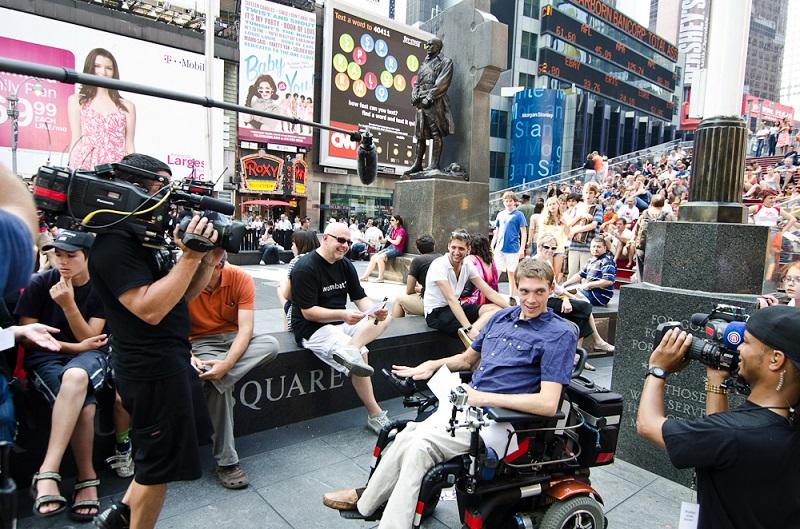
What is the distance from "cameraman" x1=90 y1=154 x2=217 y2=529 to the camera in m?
2.15

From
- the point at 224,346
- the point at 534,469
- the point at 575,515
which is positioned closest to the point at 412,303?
the point at 224,346

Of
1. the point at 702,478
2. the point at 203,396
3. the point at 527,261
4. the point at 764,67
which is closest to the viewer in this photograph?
the point at 702,478

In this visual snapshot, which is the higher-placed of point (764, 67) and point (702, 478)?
point (764, 67)

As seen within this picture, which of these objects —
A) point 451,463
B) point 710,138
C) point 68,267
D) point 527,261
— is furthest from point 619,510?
point 68,267

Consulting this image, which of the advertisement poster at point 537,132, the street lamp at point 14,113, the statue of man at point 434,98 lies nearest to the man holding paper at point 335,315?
the statue of man at point 434,98

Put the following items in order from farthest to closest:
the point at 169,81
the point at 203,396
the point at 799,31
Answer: the point at 799,31 → the point at 169,81 → the point at 203,396

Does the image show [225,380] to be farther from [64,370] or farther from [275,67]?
[275,67]

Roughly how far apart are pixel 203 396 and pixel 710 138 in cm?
422

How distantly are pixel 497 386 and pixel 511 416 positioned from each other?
356mm

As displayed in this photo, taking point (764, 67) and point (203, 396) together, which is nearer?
point (203, 396)

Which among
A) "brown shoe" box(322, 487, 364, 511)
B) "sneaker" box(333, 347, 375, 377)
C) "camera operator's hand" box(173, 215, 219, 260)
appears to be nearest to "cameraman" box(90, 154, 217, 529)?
"camera operator's hand" box(173, 215, 219, 260)

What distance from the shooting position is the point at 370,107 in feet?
105

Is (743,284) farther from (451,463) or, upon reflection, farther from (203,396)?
(203,396)

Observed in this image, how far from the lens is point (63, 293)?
3094 mm
